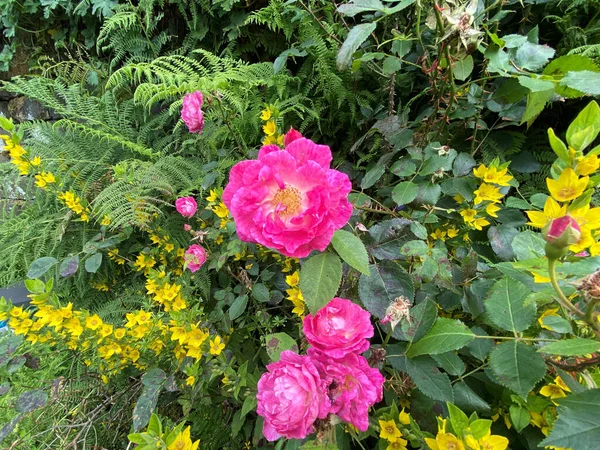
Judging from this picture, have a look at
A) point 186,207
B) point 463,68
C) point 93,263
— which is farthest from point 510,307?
point 93,263

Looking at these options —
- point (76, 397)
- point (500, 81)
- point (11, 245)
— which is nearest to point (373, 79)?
point (500, 81)

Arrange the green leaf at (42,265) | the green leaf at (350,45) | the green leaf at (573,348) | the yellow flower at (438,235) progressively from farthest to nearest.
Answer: the green leaf at (42,265), the yellow flower at (438,235), the green leaf at (350,45), the green leaf at (573,348)

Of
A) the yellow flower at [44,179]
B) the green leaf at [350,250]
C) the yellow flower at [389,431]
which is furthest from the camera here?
the yellow flower at [44,179]

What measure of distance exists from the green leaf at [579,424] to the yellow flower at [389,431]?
0.24 meters

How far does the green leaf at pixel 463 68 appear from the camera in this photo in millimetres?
695

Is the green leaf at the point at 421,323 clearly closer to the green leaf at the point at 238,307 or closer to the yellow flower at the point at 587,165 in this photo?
the yellow flower at the point at 587,165

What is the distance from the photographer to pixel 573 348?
34cm

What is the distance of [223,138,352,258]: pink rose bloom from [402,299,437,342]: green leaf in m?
0.20

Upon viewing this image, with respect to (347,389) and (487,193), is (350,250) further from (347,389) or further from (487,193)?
(487,193)

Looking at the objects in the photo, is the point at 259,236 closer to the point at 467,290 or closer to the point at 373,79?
the point at 467,290

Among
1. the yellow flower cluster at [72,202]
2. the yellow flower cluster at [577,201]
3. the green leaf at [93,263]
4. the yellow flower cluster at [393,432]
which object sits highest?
the yellow flower cluster at [577,201]

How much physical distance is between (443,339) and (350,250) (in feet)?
0.61

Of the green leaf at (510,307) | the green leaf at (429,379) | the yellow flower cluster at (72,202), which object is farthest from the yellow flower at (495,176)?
the yellow flower cluster at (72,202)

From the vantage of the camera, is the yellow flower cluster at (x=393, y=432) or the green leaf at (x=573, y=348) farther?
the yellow flower cluster at (x=393, y=432)
